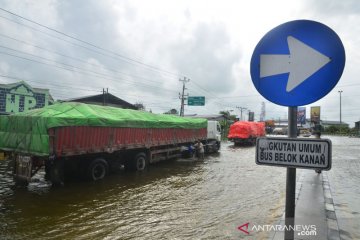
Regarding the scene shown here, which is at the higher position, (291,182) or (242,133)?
(242,133)

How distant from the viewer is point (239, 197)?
8805 millimetres

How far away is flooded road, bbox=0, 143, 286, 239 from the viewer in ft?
19.4

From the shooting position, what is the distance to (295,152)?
231cm

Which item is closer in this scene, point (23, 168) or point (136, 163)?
point (23, 168)

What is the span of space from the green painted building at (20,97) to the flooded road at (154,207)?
19.6 metres

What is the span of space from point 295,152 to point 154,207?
596cm

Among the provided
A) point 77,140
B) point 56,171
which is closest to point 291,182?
point 77,140

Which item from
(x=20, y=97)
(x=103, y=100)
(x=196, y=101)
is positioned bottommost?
(x=20, y=97)

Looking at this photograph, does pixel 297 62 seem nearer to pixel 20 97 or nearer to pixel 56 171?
pixel 56 171

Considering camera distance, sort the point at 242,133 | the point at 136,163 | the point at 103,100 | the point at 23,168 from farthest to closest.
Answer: the point at 103,100 → the point at 242,133 → the point at 136,163 → the point at 23,168

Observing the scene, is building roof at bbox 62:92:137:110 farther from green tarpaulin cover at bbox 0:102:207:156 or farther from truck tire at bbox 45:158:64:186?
truck tire at bbox 45:158:64:186

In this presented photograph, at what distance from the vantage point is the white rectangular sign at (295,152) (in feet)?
7.25

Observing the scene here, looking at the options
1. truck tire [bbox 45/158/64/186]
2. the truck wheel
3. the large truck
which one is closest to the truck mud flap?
the large truck

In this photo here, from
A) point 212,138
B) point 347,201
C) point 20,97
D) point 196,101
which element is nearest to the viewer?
Answer: point 347,201
